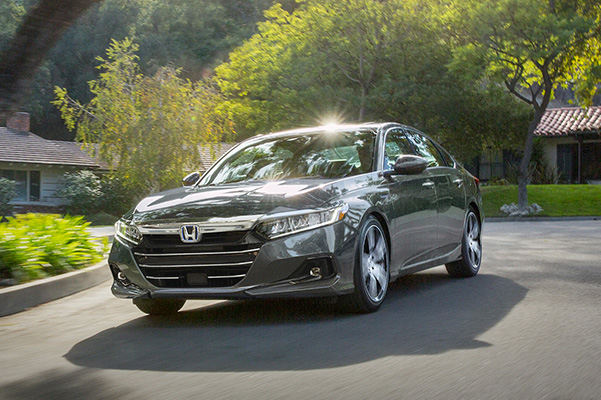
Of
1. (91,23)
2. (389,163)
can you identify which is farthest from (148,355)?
(91,23)

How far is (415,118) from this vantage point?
105 feet

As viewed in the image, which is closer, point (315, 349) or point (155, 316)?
point (315, 349)

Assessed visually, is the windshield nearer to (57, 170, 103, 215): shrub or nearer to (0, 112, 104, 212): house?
(57, 170, 103, 215): shrub

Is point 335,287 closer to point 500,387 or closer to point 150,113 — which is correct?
point 500,387

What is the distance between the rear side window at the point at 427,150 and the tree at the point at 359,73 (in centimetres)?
2144

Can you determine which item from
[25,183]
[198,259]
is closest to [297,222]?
[198,259]

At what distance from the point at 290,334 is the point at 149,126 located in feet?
63.8

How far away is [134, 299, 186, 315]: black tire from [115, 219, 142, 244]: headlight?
0.63 m

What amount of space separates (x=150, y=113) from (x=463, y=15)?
467 inches

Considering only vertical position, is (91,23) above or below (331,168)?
above

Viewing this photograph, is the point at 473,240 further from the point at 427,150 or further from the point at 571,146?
the point at 571,146

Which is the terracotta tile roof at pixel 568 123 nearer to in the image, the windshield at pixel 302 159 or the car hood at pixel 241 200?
the windshield at pixel 302 159

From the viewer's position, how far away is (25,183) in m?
39.3

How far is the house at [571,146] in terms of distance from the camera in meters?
39.8
